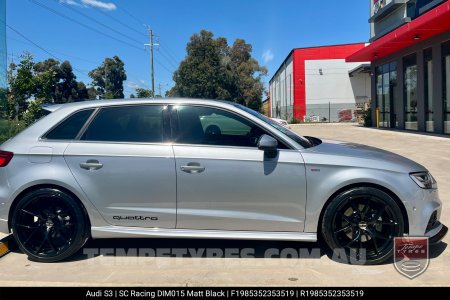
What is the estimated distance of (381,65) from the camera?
27.6m

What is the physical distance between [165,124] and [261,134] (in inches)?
40.6

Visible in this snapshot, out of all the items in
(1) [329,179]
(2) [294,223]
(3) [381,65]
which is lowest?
(2) [294,223]

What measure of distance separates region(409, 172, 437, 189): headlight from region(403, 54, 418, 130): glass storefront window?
63.2ft

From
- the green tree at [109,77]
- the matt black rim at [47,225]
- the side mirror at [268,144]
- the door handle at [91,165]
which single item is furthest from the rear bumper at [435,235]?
the green tree at [109,77]

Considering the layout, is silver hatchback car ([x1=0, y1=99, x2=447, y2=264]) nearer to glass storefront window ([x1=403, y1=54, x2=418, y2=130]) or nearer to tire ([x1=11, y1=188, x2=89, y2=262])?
tire ([x1=11, y1=188, x2=89, y2=262])

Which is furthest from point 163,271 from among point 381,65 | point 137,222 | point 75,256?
point 381,65

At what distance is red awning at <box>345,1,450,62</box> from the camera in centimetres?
1584

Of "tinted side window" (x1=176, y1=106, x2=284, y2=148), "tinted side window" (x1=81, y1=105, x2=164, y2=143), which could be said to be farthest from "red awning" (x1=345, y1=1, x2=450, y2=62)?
"tinted side window" (x1=81, y1=105, x2=164, y2=143)

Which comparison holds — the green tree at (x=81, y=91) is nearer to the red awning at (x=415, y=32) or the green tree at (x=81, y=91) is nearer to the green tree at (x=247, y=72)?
the green tree at (x=247, y=72)

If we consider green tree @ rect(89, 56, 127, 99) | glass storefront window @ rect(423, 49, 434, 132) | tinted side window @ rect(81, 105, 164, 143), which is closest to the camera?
tinted side window @ rect(81, 105, 164, 143)

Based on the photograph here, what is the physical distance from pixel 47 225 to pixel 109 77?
246 feet

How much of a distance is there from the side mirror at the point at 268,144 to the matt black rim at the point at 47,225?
2.09 meters

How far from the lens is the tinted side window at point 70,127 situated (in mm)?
4641

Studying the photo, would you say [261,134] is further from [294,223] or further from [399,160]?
[399,160]
